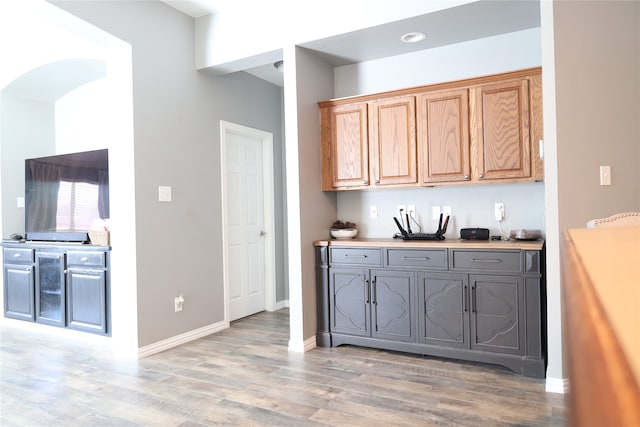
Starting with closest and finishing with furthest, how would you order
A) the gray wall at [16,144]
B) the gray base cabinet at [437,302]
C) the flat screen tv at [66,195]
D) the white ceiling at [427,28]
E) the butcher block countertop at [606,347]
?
the butcher block countertop at [606,347]
the gray base cabinet at [437,302]
the white ceiling at [427,28]
the flat screen tv at [66,195]
the gray wall at [16,144]

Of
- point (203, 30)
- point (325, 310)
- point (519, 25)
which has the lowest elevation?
point (325, 310)

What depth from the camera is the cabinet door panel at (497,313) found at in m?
3.00

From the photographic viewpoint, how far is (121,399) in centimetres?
271

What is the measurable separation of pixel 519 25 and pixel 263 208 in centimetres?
321

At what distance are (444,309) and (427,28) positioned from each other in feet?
7.16

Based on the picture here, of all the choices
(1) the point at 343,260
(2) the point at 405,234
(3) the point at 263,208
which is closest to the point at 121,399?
(1) the point at 343,260

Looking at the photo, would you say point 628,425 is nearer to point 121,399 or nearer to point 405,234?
point 121,399

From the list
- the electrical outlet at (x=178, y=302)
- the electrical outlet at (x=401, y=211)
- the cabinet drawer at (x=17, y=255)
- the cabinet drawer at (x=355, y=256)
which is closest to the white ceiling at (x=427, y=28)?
the electrical outlet at (x=401, y=211)

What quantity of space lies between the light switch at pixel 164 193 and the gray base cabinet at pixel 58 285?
2.22 feet

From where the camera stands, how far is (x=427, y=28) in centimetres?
336

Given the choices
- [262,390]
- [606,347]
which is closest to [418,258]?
[262,390]

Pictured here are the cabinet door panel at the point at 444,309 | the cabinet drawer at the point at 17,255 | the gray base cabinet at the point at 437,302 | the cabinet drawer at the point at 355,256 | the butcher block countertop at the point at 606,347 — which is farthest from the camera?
the cabinet drawer at the point at 17,255

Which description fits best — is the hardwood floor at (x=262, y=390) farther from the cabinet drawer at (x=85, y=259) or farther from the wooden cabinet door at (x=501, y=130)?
the wooden cabinet door at (x=501, y=130)

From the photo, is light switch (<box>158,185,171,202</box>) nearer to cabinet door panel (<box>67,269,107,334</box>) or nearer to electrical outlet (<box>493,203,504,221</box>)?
cabinet door panel (<box>67,269,107,334</box>)
